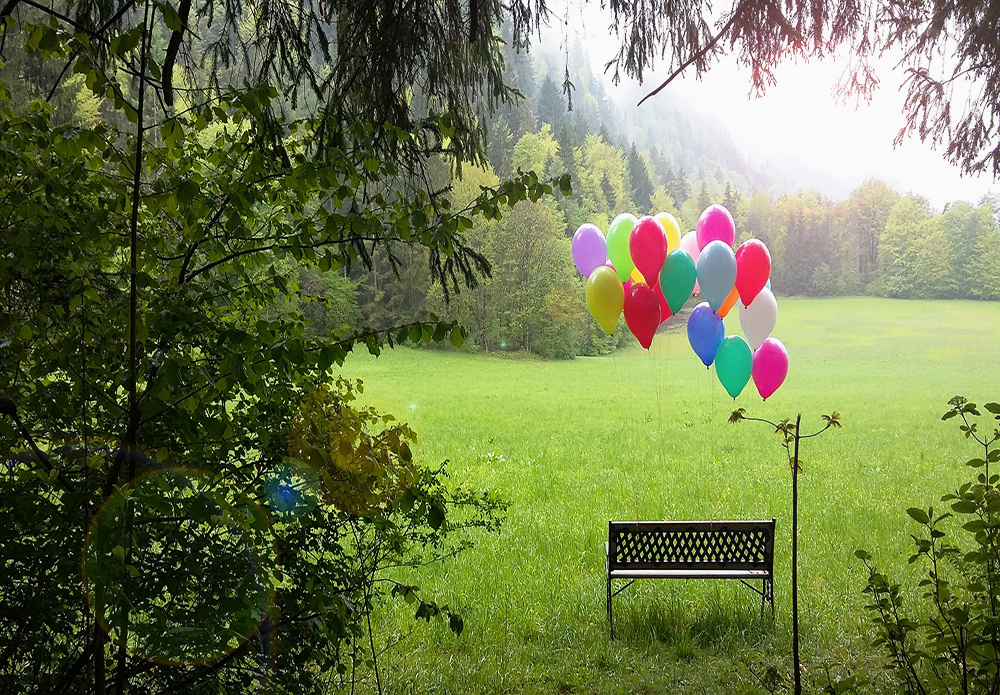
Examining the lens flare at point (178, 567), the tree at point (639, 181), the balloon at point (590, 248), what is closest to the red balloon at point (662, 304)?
the balloon at point (590, 248)

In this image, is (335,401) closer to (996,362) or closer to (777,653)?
(777,653)

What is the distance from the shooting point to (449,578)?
4457 millimetres

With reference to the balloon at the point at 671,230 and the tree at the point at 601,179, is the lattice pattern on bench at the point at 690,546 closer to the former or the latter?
the balloon at the point at 671,230

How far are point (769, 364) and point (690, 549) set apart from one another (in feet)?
5.62

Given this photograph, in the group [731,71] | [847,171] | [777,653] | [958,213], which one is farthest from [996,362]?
[731,71]

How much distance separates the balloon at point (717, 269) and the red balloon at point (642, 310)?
33 centimetres

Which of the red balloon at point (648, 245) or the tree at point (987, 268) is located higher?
the tree at point (987, 268)

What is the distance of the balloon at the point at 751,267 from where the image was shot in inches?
169

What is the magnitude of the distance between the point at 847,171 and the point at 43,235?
3043 cm

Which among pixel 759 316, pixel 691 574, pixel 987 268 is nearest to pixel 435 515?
pixel 691 574

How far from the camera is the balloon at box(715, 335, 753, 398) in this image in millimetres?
4733

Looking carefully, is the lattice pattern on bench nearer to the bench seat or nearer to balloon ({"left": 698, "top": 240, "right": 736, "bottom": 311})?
the bench seat

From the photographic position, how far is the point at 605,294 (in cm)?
437

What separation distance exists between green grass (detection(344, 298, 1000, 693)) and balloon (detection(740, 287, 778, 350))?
1.63 m
